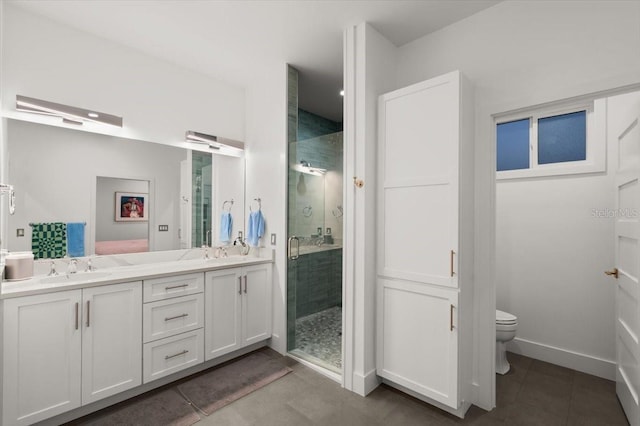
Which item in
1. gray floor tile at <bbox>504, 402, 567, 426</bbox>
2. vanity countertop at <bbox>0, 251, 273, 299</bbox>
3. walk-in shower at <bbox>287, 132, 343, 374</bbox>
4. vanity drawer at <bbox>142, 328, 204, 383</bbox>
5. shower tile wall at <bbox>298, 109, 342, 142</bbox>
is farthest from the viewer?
shower tile wall at <bbox>298, 109, 342, 142</bbox>

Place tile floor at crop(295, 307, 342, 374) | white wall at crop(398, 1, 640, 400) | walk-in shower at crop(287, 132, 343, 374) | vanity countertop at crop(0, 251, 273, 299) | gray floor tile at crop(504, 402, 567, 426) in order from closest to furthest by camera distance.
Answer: white wall at crop(398, 1, 640, 400)
vanity countertop at crop(0, 251, 273, 299)
gray floor tile at crop(504, 402, 567, 426)
tile floor at crop(295, 307, 342, 374)
walk-in shower at crop(287, 132, 343, 374)

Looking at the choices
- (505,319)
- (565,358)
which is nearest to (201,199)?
(505,319)

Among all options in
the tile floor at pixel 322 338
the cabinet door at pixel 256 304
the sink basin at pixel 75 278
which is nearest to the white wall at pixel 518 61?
the tile floor at pixel 322 338

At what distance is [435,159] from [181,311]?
90.7 inches

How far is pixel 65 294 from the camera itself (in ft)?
6.15

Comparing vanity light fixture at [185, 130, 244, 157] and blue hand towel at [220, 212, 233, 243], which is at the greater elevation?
vanity light fixture at [185, 130, 244, 157]

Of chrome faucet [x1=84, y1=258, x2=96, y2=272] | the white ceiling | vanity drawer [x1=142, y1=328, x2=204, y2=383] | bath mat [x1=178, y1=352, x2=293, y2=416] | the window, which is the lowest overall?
bath mat [x1=178, y1=352, x2=293, y2=416]

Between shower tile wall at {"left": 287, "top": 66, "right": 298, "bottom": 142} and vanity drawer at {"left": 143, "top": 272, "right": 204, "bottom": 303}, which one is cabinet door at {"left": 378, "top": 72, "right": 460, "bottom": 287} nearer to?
shower tile wall at {"left": 287, "top": 66, "right": 298, "bottom": 142}

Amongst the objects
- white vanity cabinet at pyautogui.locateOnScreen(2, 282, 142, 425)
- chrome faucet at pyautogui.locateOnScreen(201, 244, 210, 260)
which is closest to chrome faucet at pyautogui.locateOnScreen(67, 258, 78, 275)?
white vanity cabinet at pyautogui.locateOnScreen(2, 282, 142, 425)

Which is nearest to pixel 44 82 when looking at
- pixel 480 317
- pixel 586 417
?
pixel 480 317

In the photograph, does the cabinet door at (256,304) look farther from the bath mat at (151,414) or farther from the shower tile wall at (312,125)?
the shower tile wall at (312,125)

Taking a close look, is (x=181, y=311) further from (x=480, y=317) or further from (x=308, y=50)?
(x=308, y=50)

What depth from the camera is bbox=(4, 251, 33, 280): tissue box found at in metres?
1.95

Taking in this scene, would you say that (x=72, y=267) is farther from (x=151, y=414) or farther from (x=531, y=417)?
(x=531, y=417)
